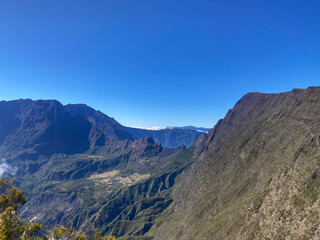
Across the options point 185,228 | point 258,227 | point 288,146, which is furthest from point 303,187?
point 185,228

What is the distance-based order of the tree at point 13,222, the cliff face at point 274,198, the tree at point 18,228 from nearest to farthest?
1. the tree at point 13,222
2. the tree at point 18,228
3. the cliff face at point 274,198

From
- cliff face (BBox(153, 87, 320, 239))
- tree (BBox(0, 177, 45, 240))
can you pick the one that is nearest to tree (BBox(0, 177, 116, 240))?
tree (BBox(0, 177, 45, 240))

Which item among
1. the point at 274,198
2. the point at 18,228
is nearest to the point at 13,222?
the point at 18,228

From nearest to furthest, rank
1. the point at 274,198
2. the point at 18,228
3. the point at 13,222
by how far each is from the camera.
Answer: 1. the point at 18,228
2. the point at 13,222
3. the point at 274,198

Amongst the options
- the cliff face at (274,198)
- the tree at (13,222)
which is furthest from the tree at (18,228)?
the cliff face at (274,198)

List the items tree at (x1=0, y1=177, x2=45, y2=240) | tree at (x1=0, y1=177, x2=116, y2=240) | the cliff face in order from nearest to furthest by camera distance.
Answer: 1. tree at (x1=0, y1=177, x2=45, y2=240)
2. tree at (x1=0, y1=177, x2=116, y2=240)
3. the cliff face

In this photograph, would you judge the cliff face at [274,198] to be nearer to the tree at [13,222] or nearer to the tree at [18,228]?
the tree at [18,228]

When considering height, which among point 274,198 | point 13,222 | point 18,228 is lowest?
point 274,198

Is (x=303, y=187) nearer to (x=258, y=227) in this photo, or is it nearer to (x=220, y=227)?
(x=258, y=227)

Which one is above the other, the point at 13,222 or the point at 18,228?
the point at 13,222

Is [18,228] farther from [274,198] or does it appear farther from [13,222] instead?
[274,198]

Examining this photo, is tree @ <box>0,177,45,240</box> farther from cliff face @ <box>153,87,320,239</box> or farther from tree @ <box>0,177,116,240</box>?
cliff face @ <box>153,87,320,239</box>
